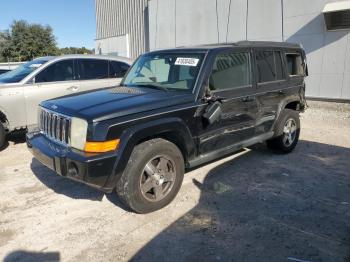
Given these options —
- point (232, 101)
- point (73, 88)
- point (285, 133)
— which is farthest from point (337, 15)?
point (73, 88)

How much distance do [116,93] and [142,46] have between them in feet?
52.9

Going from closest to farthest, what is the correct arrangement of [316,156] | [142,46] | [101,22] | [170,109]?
[170,109]
[316,156]
[142,46]
[101,22]

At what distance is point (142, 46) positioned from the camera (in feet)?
65.7

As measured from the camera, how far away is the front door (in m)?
4.59

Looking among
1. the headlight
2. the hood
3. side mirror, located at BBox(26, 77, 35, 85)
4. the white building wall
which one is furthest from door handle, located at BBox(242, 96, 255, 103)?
the white building wall

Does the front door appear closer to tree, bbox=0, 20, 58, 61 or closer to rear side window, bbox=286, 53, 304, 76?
rear side window, bbox=286, 53, 304, 76

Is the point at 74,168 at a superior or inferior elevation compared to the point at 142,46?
inferior

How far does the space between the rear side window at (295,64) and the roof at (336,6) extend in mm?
5094

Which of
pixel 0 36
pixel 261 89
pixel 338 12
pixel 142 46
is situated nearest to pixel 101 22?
pixel 142 46

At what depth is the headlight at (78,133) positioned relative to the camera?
3.62 m

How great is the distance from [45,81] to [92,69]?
1.09 meters

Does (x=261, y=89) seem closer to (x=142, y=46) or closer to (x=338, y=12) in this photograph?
(x=338, y=12)

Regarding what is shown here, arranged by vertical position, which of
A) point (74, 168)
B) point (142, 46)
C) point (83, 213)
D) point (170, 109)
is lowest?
point (83, 213)

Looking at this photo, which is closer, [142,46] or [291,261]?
[291,261]
